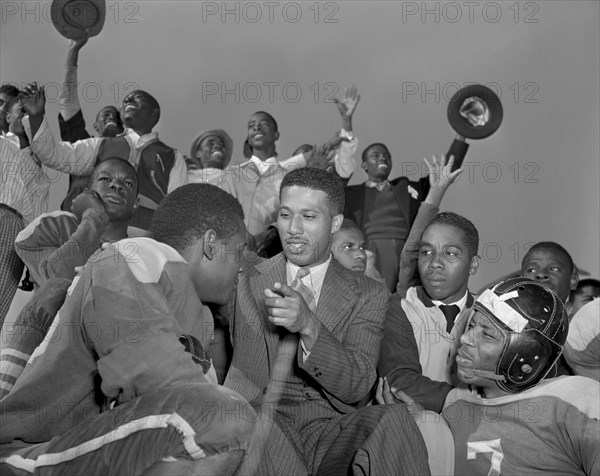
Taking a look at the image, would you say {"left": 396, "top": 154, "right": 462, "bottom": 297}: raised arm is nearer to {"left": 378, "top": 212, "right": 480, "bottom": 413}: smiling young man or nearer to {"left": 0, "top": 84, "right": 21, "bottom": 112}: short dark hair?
{"left": 378, "top": 212, "right": 480, "bottom": 413}: smiling young man

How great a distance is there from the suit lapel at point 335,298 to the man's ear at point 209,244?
599mm

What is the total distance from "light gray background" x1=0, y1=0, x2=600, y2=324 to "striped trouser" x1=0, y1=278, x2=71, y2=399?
3741mm

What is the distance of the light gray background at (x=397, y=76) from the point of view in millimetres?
6980

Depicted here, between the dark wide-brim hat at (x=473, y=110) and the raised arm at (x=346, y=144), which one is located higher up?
the dark wide-brim hat at (x=473, y=110)

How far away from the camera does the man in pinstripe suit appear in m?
2.64

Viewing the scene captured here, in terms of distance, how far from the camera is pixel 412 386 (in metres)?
3.22

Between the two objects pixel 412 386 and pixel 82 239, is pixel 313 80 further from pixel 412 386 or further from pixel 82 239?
pixel 412 386

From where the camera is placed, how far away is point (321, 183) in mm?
3414

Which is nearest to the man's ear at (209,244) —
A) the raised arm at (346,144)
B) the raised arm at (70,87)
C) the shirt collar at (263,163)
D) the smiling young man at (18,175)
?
the smiling young man at (18,175)

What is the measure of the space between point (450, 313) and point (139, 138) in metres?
2.79
